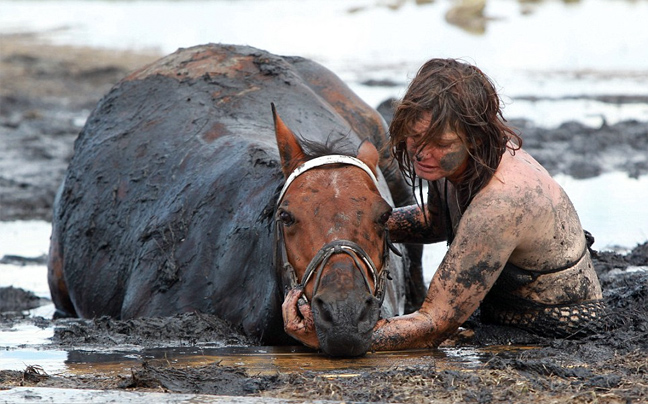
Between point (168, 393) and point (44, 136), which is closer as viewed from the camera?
point (168, 393)

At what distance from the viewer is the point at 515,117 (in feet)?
48.0

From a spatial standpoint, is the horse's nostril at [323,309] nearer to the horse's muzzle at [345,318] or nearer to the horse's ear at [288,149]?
the horse's muzzle at [345,318]

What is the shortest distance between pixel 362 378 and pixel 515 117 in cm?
1132

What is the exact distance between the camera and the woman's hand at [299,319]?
430 cm

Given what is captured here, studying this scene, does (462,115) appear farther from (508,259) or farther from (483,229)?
(508,259)

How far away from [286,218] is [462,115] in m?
0.92

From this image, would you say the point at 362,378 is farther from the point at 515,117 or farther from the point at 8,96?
the point at 8,96

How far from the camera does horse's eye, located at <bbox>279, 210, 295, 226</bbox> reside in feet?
15.0

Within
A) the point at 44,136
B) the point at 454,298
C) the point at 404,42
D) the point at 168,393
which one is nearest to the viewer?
the point at 168,393

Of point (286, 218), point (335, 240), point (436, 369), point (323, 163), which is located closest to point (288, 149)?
point (323, 163)

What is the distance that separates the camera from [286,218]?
182 inches

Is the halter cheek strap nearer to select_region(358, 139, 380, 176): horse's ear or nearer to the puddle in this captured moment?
select_region(358, 139, 380, 176): horse's ear

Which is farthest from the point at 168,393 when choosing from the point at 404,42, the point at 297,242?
the point at 404,42

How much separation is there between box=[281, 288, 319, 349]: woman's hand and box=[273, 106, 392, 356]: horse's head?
0.17 feet
